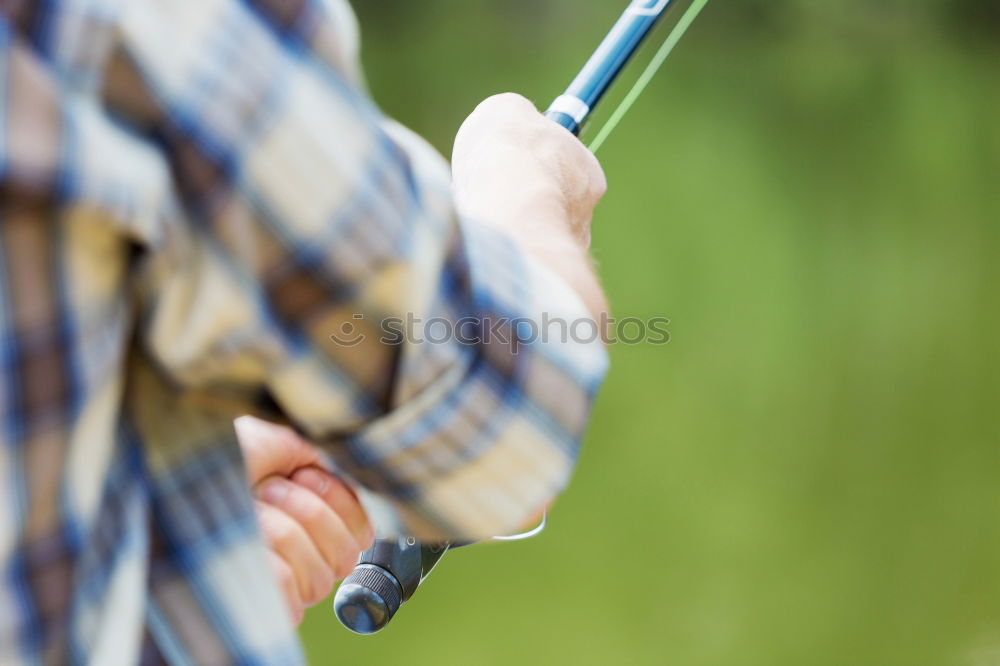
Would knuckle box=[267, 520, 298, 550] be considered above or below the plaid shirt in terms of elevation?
below

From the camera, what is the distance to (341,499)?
1.81ft

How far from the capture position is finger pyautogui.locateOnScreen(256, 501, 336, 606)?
0.53 m

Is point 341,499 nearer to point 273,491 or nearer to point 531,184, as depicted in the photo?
point 273,491

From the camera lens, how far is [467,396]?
38 cm

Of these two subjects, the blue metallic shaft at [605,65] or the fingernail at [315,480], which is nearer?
the fingernail at [315,480]

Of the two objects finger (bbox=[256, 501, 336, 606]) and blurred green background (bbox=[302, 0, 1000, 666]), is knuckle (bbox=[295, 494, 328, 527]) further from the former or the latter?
blurred green background (bbox=[302, 0, 1000, 666])

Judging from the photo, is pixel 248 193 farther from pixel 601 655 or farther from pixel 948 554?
pixel 948 554

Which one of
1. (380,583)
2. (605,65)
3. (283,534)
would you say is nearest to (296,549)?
(283,534)

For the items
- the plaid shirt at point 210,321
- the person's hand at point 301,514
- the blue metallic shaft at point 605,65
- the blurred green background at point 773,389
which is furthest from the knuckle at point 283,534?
the blurred green background at point 773,389

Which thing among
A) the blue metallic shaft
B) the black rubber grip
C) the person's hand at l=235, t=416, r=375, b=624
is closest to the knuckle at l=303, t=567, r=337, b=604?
the person's hand at l=235, t=416, r=375, b=624

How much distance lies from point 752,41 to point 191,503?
4843mm

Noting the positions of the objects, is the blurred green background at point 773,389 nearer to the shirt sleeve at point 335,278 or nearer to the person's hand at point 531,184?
the person's hand at point 531,184

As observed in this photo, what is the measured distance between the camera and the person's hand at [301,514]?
0.53 metres

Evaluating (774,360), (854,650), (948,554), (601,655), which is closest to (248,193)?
(601,655)
